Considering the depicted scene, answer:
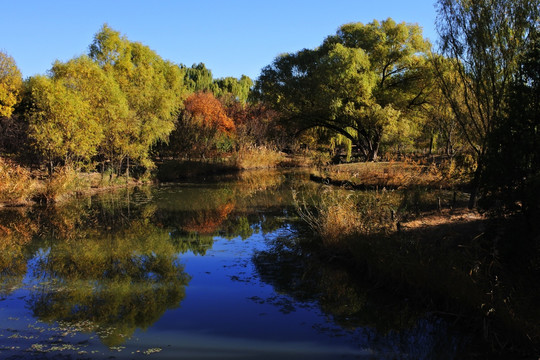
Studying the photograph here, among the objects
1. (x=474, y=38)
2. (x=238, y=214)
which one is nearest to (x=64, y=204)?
(x=238, y=214)

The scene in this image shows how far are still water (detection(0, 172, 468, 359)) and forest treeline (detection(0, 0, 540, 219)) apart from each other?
2834mm

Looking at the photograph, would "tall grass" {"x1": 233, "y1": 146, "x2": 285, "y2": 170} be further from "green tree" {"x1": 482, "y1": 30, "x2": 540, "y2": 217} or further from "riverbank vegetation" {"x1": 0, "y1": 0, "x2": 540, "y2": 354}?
"green tree" {"x1": 482, "y1": 30, "x2": 540, "y2": 217}

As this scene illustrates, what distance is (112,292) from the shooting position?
7.55 m

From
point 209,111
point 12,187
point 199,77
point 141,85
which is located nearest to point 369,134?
point 141,85

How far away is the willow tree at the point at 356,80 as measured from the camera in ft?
90.5

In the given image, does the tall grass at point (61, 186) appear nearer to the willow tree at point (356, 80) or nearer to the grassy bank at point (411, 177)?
the grassy bank at point (411, 177)

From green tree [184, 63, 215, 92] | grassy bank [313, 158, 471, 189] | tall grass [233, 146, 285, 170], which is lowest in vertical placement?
grassy bank [313, 158, 471, 189]

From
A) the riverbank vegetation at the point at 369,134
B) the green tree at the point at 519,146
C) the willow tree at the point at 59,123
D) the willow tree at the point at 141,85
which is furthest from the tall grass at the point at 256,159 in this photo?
the green tree at the point at 519,146

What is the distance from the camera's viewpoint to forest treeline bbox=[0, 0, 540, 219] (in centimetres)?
657

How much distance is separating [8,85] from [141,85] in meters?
9.33

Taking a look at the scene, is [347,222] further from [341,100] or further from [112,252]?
[341,100]

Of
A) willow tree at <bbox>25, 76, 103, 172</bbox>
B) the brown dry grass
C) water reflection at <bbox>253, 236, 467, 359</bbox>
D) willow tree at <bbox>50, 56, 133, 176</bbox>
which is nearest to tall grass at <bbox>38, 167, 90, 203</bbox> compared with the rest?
willow tree at <bbox>25, 76, 103, 172</bbox>

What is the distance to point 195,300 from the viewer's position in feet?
24.0

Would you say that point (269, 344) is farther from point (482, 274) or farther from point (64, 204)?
point (64, 204)
